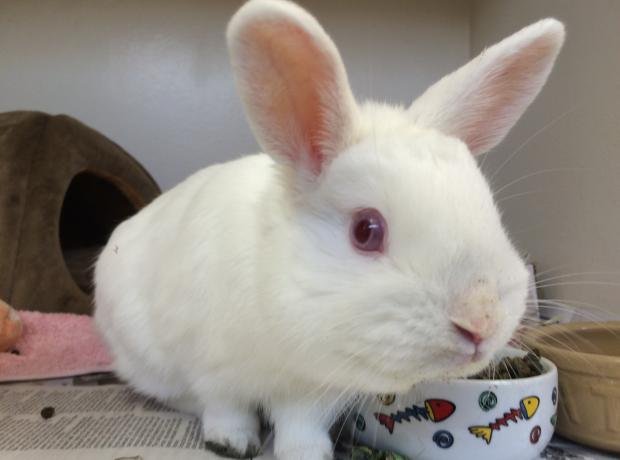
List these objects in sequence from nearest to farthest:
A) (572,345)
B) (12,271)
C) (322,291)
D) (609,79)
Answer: (322,291) → (572,345) → (609,79) → (12,271)

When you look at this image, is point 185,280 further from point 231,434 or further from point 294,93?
point 294,93

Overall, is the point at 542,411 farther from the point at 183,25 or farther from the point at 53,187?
the point at 183,25

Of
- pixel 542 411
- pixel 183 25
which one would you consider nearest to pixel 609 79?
pixel 542 411

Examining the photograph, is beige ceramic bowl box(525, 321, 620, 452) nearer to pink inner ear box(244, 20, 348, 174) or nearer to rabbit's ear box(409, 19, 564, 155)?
rabbit's ear box(409, 19, 564, 155)

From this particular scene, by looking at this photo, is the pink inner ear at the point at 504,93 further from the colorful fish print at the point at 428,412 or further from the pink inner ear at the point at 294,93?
the colorful fish print at the point at 428,412

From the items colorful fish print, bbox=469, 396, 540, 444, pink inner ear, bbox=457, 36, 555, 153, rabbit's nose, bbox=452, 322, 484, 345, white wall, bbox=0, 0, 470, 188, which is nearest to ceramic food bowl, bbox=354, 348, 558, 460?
colorful fish print, bbox=469, 396, 540, 444

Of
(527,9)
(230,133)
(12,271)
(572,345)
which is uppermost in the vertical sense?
(527,9)

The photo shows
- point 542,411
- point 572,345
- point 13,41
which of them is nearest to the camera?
point 542,411
